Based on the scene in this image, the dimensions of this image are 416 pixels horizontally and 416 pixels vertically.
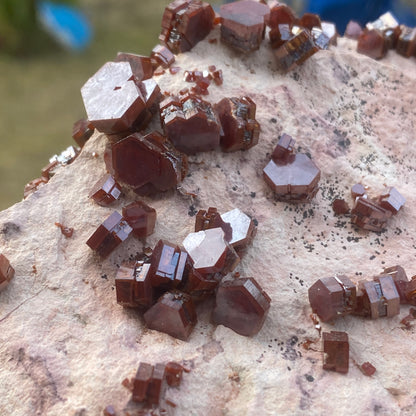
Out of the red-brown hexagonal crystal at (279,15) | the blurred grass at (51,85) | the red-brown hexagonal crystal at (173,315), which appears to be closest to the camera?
the red-brown hexagonal crystal at (173,315)

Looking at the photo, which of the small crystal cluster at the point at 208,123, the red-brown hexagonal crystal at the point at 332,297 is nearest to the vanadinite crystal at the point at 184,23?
the small crystal cluster at the point at 208,123

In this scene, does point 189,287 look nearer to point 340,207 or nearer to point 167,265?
point 167,265

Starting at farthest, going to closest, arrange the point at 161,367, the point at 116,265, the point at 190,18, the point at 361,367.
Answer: the point at 190,18 < the point at 116,265 < the point at 361,367 < the point at 161,367

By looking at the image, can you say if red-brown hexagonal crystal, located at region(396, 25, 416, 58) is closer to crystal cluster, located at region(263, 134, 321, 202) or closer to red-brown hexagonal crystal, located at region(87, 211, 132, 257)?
crystal cluster, located at region(263, 134, 321, 202)

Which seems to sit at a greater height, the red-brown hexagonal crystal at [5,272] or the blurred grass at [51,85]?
the red-brown hexagonal crystal at [5,272]

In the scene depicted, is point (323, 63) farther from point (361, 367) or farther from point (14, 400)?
point (14, 400)

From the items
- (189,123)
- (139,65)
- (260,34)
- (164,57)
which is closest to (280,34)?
(260,34)

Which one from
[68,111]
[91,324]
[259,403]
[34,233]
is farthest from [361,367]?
[68,111]

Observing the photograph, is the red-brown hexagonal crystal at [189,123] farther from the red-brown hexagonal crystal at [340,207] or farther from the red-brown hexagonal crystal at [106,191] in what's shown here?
the red-brown hexagonal crystal at [340,207]
